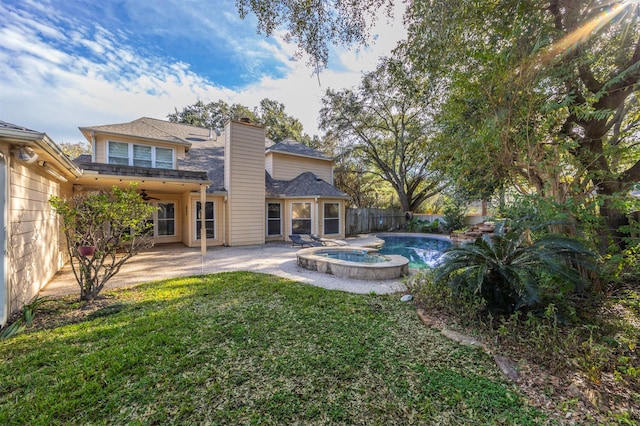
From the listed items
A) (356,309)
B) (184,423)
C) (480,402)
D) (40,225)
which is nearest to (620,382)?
(480,402)

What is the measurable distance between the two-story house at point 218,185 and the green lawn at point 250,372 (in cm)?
638

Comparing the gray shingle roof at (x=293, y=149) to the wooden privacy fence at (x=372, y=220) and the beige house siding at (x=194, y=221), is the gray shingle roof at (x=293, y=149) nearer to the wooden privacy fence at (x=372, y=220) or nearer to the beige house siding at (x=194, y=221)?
the wooden privacy fence at (x=372, y=220)

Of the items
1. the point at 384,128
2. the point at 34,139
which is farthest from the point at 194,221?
the point at 384,128

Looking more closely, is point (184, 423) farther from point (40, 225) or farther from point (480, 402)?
point (40, 225)

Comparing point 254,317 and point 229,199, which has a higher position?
point 229,199

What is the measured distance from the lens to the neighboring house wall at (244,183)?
11578 millimetres

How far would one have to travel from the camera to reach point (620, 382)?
7.77ft

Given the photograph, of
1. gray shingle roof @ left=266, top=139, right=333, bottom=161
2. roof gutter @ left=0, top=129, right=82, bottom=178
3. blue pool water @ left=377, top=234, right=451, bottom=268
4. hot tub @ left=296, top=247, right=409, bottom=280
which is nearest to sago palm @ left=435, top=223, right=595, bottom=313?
hot tub @ left=296, top=247, right=409, bottom=280

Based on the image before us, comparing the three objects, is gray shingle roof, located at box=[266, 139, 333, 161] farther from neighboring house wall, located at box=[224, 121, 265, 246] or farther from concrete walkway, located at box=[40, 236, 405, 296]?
concrete walkway, located at box=[40, 236, 405, 296]

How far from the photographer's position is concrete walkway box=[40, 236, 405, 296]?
5819 millimetres

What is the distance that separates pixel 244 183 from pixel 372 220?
9.99m

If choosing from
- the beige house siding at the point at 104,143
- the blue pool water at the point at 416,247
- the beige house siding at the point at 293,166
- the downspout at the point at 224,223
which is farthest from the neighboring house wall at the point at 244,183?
the blue pool water at the point at 416,247

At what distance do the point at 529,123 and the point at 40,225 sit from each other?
371 inches

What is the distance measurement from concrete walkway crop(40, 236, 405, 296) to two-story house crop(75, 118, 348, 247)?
3.63 ft
